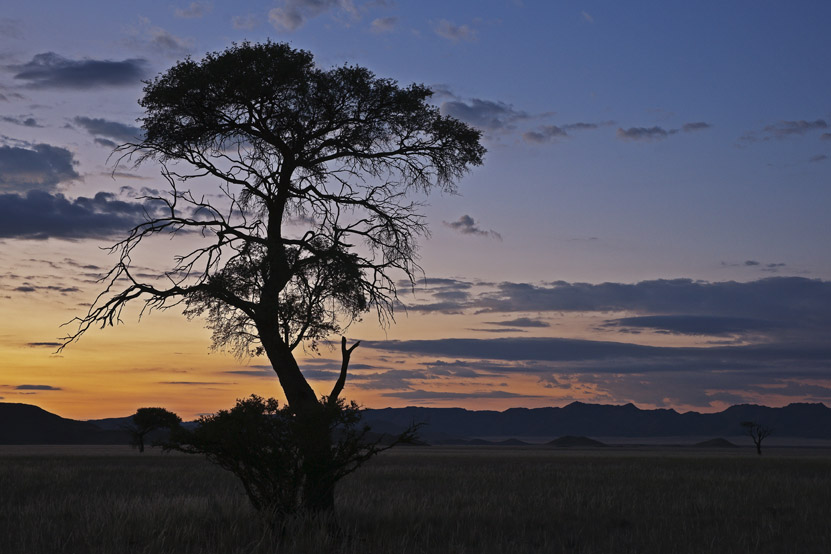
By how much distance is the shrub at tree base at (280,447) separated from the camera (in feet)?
47.3

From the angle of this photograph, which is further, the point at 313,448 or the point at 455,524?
the point at 455,524

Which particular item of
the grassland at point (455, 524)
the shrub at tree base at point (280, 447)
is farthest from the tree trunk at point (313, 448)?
the grassland at point (455, 524)

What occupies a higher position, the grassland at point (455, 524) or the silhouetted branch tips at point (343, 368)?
the silhouetted branch tips at point (343, 368)

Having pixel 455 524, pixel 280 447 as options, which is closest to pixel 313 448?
pixel 280 447

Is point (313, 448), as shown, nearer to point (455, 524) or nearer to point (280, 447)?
point (280, 447)

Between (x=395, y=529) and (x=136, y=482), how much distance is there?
1942cm

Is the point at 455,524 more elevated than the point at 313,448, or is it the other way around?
the point at 313,448

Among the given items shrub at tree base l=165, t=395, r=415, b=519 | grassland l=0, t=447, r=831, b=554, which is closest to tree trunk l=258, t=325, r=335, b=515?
shrub at tree base l=165, t=395, r=415, b=519

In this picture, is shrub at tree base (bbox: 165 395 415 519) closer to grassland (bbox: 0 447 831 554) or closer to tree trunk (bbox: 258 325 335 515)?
tree trunk (bbox: 258 325 335 515)

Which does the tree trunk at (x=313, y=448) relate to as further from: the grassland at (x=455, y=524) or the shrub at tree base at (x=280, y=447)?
the grassland at (x=455, y=524)

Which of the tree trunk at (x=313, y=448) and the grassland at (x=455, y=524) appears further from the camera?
the tree trunk at (x=313, y=448)

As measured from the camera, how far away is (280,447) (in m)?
14.7

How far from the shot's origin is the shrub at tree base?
14414mm

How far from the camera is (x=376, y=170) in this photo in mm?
18859
